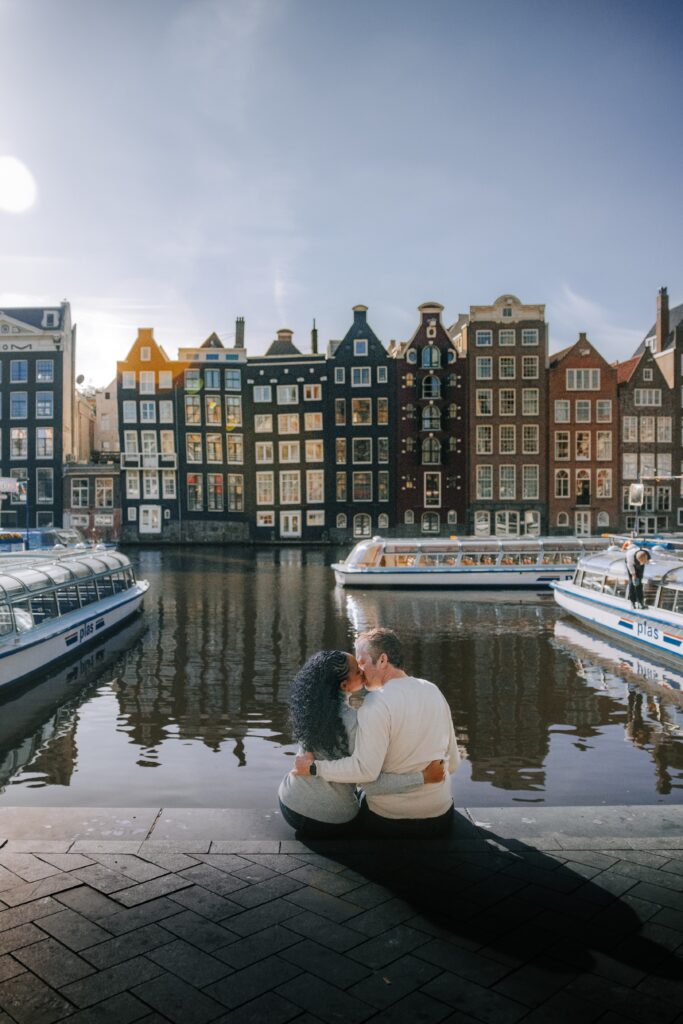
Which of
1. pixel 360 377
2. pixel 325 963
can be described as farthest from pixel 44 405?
pixel 325 963

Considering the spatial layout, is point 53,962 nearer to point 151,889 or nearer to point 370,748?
point 151,889

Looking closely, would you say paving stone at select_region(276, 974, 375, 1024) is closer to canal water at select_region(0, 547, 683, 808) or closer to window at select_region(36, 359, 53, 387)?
canal water at select_region(0, 547, 683, 808)

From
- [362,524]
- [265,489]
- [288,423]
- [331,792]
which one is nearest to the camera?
[331,792]

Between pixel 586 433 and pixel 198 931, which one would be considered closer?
pixel 198 931

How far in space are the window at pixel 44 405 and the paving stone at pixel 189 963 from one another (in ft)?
222

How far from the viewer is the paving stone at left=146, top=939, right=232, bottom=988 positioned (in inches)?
172

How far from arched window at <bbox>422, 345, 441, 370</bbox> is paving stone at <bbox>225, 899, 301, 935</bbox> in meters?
61.1

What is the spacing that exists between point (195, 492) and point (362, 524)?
548 inches

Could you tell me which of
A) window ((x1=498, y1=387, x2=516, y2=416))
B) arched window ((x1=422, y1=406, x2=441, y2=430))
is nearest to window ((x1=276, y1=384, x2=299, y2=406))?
arched window ((x1=422, y1=406, x2=441, y2=430))

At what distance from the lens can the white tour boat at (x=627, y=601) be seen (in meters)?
19.0

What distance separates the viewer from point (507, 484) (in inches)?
2564

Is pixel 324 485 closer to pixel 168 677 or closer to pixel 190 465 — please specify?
pixel 190 465

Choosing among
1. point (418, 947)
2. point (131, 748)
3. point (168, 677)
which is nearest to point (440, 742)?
point (418, 947)

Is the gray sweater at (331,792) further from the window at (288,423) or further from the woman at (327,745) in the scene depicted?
the window at (288,423)
